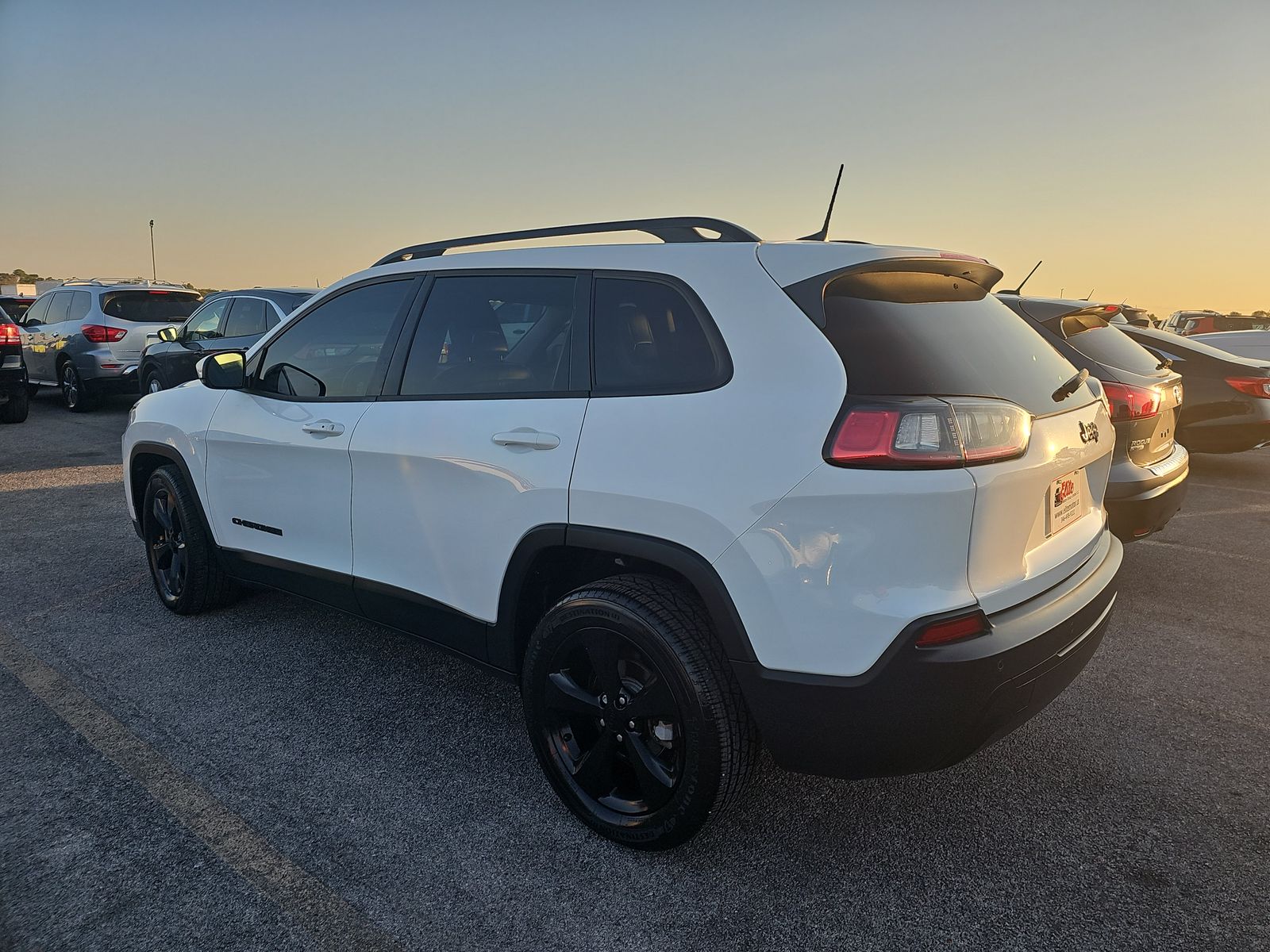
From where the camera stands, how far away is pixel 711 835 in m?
2.52

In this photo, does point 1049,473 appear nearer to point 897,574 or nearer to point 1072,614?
point 1072,614

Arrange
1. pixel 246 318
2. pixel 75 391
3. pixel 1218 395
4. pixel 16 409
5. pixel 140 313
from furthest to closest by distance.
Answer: pixel 75 391
pixel 140 313
pixel 16 409
pixel 246 318
pixel 1218 395

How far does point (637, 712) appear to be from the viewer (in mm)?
2355

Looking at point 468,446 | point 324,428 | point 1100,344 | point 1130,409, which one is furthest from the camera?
A: point 1100,344

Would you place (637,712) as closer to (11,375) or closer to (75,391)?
(11,375)

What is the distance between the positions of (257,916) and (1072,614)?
2260mm

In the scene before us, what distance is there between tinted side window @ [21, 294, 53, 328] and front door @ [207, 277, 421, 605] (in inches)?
449

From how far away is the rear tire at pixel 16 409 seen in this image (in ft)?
35.9

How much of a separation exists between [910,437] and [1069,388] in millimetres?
974

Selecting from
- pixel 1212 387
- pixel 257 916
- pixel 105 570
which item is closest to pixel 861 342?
pixel 257 916

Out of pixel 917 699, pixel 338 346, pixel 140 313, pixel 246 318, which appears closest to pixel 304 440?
pixel 338 346

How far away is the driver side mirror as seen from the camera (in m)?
3.75

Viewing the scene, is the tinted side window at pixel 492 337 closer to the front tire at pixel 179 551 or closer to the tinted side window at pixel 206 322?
the front tire at pixel 179 551

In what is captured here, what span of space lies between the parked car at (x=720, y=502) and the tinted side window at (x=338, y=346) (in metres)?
0.04
